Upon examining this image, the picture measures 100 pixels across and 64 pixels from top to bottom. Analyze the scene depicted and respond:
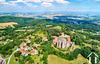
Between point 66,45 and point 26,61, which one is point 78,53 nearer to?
point 66,45

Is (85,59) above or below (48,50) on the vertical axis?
below

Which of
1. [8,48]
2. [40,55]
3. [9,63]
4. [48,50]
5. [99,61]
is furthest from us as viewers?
[8,48]

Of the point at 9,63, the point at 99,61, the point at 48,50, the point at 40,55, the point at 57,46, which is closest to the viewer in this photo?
the point at 9,63

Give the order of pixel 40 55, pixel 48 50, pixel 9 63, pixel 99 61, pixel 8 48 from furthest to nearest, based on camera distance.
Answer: pixel 8 48
pixel 48 50
pixel 40 55
pixel 99 61
pixel 9 63

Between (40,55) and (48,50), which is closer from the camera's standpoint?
(40,55)

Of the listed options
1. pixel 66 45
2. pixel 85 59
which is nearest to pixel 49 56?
pixel 66 45

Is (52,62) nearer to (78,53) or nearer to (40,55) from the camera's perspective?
(40,55)

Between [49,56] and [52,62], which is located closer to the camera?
[52,62]

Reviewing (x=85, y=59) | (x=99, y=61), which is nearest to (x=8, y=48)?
(x=85, y=59)

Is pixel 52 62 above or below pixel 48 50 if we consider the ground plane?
below
